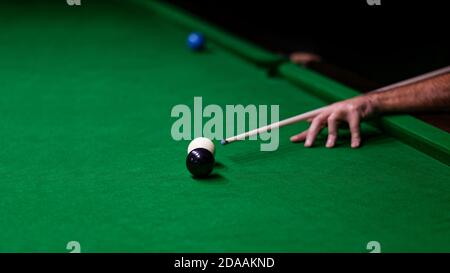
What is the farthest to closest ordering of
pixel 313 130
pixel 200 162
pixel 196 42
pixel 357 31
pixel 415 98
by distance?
pixel 357 31 < pixel 196 42 < pixel 415 98 < pixel 313 130 < pixel 200 162

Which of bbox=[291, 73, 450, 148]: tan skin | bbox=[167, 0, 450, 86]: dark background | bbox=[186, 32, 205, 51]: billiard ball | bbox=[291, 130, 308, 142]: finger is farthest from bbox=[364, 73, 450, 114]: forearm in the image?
bbox=[167, 0, 450, 86]: dark background

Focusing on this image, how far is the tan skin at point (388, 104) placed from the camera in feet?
8.61

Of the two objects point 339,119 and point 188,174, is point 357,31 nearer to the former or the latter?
point 339,119

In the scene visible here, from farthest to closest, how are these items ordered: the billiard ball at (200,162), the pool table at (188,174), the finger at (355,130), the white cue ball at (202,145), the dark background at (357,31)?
the dark background at (357,31) → the finger at (355,130) → the white cue ball at (202,145) → the billiard ball at (200,162) → the pool table at (188,174)

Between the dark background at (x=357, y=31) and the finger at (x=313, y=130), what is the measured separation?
1.96m

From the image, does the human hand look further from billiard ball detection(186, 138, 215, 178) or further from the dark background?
the dark background

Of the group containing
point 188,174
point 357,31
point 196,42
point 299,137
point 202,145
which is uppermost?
point 357,31

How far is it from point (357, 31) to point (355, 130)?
11.6ft

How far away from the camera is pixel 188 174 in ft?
7.29

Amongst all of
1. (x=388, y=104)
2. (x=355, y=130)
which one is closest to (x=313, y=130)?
(x=355, y=130)

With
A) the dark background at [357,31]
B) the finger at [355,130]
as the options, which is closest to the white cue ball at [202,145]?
the finger at [355,130]

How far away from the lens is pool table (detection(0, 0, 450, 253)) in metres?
1.76

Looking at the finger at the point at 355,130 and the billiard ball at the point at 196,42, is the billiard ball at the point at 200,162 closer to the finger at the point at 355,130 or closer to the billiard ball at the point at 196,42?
the finger at the point at 355,130

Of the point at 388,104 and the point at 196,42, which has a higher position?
the point at 196,42
